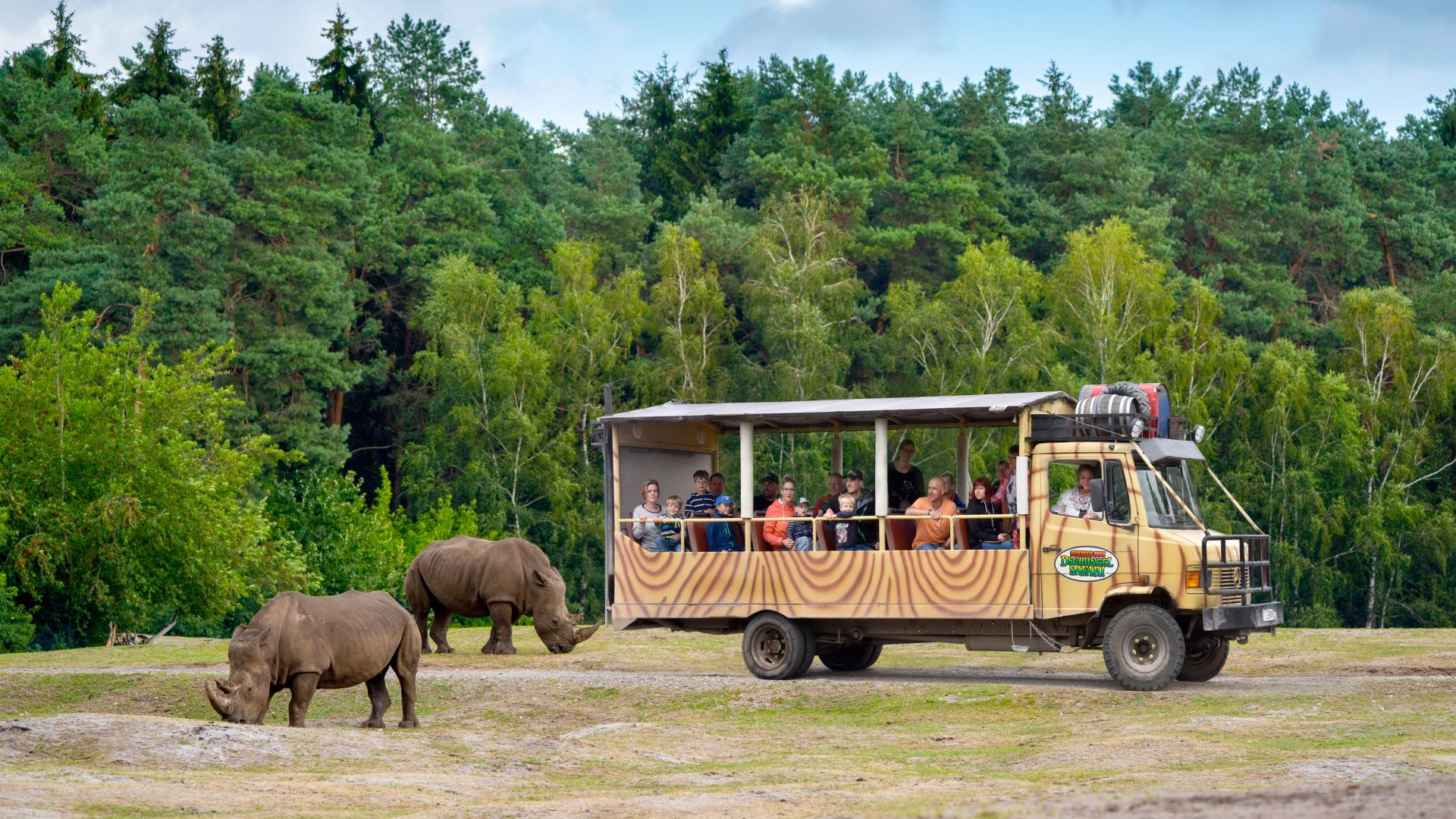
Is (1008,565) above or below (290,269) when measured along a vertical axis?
below

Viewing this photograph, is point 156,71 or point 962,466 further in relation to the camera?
point 156,71

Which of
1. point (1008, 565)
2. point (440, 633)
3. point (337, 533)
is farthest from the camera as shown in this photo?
point (337, 533)

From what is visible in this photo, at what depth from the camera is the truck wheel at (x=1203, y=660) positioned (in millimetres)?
20531

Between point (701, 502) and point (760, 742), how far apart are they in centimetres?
552

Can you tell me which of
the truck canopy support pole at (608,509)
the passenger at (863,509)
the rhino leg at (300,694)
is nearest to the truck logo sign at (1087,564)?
the passenger at (863,509)

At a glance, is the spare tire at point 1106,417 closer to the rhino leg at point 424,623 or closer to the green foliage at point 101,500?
the rhino leg at point 424,623

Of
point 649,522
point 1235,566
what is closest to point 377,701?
point 649,522

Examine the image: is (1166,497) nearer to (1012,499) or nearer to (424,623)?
(1012,499)

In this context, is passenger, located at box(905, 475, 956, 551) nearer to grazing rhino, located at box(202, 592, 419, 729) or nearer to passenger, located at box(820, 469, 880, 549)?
passenger, located at box(820, 469, 880, 549)

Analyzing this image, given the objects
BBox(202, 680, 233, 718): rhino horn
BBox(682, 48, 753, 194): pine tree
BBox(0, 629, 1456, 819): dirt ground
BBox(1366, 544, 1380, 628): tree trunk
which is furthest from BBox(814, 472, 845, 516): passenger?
BBox(682, 48, 753, 194): pine tree

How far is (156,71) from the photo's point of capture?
6375 centimetres

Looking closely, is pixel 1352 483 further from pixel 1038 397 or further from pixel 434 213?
pixel 1038 397

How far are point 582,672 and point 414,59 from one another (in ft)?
187

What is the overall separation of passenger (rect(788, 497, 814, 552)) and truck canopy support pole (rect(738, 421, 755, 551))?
0.49m
